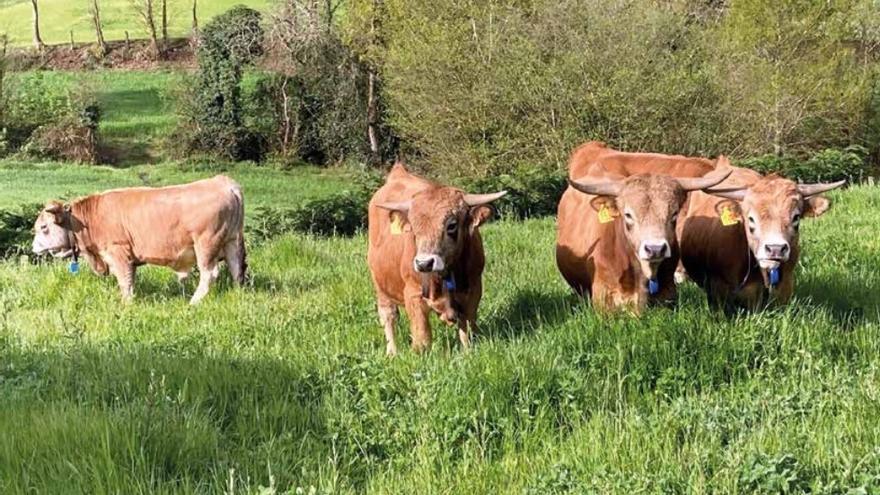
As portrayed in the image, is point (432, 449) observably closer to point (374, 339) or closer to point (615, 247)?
point (374, 339)

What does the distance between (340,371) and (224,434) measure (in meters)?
1.06

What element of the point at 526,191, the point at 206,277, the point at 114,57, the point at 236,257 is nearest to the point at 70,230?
the point at 206,277

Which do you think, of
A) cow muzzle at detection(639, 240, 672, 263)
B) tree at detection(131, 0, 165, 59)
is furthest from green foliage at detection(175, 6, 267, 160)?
cow muzzle at detection(639, 240, 672, 263)

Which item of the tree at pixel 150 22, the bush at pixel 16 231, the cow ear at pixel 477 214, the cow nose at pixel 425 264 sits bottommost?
the bush at pixel 16 231

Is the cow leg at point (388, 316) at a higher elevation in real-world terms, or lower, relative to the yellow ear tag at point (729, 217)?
lower

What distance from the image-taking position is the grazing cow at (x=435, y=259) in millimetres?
6062

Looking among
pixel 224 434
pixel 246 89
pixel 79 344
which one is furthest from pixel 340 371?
pixel 246 89

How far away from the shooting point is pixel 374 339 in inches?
269

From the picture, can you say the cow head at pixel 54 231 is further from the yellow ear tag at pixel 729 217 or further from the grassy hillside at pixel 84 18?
the grassy hillside at pixel 84 18

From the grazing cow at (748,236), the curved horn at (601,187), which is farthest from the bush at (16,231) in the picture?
the grazing cow at (748,236)

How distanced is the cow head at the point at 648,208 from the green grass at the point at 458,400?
Answer: 0.44 m

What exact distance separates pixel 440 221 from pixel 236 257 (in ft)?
13.5

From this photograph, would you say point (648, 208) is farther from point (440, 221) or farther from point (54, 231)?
point (54, 231)

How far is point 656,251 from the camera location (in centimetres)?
589
